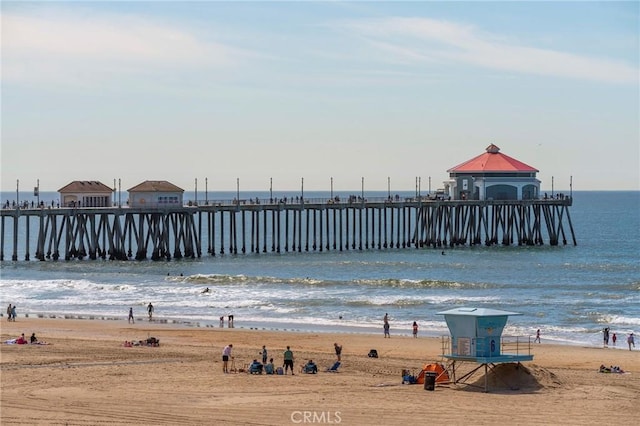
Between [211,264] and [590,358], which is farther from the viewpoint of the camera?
[211,264]

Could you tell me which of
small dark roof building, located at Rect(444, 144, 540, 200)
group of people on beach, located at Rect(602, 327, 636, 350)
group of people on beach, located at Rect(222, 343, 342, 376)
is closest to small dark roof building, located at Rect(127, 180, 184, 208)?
small dark roof building, located at Rect(444, 144, 540, 200)

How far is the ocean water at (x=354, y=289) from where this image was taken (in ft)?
144

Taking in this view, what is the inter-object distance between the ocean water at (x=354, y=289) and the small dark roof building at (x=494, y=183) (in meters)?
5.56

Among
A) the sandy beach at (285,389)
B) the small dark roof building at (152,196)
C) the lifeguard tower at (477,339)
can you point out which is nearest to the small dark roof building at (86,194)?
the small dark roof building at (152,196)

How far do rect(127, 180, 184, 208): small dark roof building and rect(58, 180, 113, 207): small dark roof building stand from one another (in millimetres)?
1783

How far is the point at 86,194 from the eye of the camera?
6981 centimetres

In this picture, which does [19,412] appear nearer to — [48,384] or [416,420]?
[48,384]

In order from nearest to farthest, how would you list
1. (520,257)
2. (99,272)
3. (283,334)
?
1. (283,334)
2. (99,272)
3. (520,257)

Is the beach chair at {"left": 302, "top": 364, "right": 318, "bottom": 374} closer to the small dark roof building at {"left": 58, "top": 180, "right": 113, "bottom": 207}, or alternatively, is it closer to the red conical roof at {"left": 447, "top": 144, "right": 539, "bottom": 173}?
the small dark roof building at {"left": 58, "top": 180, "right": 113, "bottom": 207}

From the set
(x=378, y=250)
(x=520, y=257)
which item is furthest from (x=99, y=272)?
(x=520, y=257)

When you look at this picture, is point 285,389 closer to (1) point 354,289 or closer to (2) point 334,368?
(2) point 334,368

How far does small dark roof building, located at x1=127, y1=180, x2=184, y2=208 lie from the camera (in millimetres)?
69875

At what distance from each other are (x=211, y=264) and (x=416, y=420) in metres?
45.9

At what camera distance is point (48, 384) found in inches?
1013
